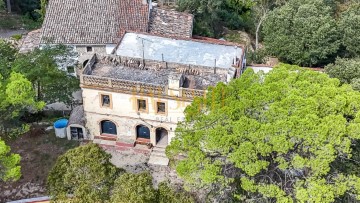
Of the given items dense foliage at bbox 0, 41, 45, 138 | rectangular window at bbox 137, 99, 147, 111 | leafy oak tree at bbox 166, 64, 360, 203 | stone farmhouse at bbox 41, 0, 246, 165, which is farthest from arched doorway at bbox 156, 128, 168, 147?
dense foliage at bbox 0, 41, 45, 138

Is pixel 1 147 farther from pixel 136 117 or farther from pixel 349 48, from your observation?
pixel 349 48

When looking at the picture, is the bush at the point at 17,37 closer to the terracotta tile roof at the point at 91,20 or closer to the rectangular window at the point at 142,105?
the terracotta tile roof at the point at 91,20

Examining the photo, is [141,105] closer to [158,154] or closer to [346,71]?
[158,154]

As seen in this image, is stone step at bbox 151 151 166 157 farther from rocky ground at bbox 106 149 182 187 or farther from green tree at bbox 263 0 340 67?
green tree at bbox 263 0 340 67

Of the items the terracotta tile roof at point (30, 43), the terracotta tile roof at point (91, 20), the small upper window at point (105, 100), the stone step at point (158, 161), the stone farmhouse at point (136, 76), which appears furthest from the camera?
the terracotta tile roof at point (30, 43)

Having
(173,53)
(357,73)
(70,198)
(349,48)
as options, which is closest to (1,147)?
(70,198)

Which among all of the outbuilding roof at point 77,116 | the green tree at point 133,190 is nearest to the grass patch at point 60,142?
the outbuilding roof at point 77,116
